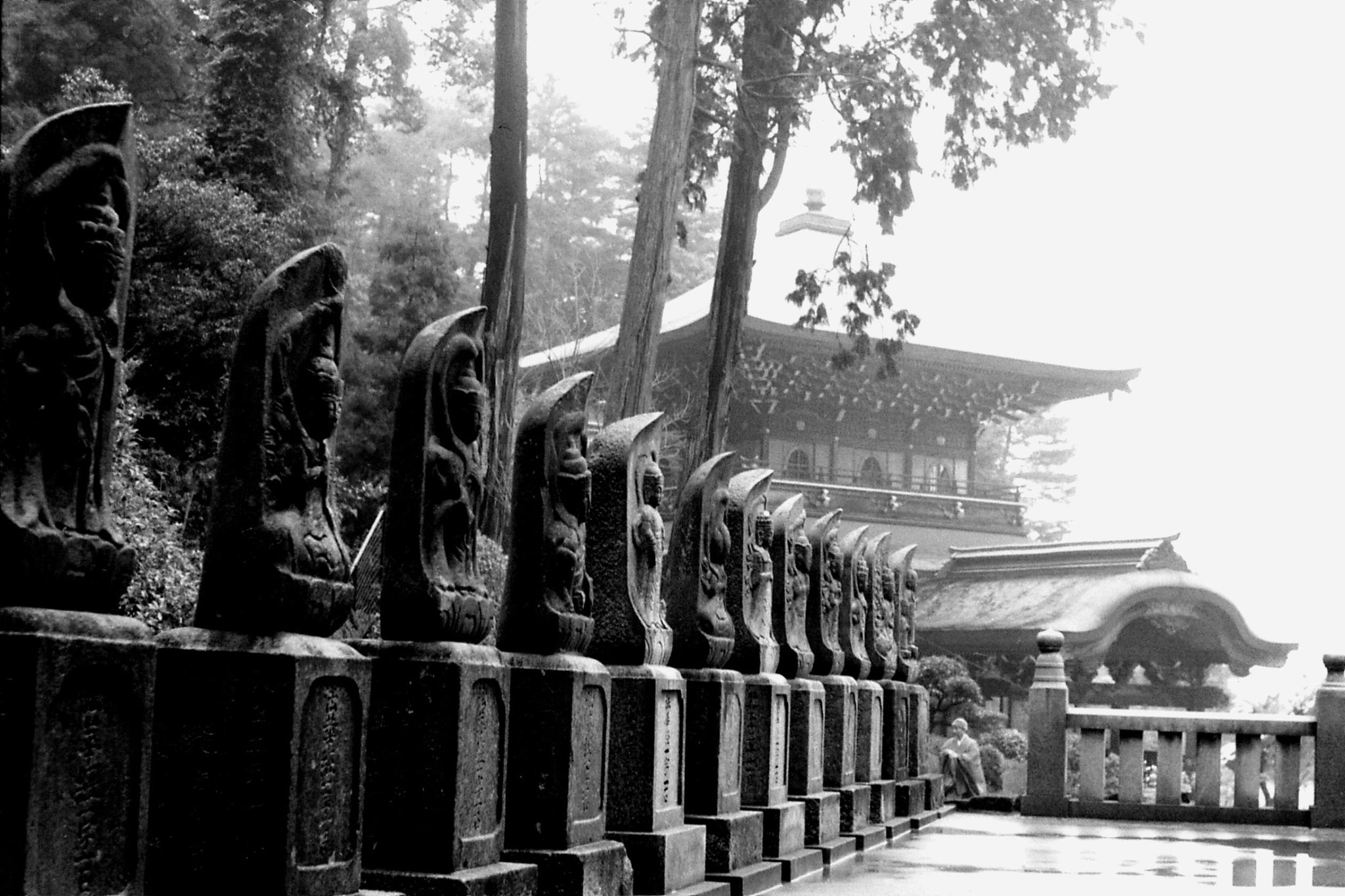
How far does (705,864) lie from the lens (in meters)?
7.82

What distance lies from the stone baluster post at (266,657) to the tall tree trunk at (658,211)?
448 inches

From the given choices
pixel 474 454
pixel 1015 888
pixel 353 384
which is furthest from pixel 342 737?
pixel 353 384

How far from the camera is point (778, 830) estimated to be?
29.2 ft

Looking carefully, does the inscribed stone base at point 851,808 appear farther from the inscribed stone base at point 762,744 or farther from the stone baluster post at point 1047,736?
the stone baluster post at point 1047,736

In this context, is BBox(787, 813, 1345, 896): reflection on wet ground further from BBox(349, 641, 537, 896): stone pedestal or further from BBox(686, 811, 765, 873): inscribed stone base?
BBox(349, 641, 537, 896): stone pedestal

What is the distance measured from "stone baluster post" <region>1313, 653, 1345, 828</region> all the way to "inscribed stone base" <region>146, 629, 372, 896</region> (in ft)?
40.4

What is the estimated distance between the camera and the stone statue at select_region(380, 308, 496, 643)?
17.2 feet

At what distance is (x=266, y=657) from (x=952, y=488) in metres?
29.0

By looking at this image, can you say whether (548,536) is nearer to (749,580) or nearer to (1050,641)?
(749,580)

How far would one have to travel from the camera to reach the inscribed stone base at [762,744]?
351 inches

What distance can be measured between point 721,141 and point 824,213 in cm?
1772

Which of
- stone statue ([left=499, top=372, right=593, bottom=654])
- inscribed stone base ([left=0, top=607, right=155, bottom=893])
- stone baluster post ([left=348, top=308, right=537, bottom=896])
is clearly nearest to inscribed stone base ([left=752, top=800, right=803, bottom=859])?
stone statue ([left=499, top=372, right=593, bottom=654])

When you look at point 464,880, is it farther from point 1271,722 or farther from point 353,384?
point 353,384

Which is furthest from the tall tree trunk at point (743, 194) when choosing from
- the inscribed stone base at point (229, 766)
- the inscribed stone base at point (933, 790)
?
the inscribed stone base at point (229, 766)
